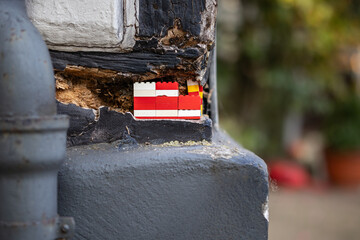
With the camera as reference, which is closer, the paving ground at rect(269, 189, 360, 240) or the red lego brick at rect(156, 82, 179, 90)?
the red lego brick at rect(156, 82, 179, 90)

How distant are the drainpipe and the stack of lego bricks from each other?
304mm

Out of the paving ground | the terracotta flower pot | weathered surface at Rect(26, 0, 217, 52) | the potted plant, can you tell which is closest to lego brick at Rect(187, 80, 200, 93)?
weathered surface at Rect(26, 0, 217, 52)

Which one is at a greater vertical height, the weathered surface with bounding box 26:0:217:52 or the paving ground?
the weathered surface with bounding box 26:0:217:52

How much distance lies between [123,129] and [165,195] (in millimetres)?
255

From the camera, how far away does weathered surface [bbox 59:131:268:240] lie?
1.19 meters

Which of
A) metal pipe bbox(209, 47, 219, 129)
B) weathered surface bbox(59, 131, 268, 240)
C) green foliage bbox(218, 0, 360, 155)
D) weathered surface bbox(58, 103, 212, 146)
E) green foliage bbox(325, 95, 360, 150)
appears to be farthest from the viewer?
green foliage bbox(325, 95, 360, 150)

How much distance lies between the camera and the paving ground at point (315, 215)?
3.73 metres

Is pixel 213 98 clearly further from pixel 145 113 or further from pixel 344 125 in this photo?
pixel 344 125

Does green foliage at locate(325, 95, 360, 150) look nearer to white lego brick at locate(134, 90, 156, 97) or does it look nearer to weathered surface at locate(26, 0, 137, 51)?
white lego brick at locate(134, 90, 156, 97)

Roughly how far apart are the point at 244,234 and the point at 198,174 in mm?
228

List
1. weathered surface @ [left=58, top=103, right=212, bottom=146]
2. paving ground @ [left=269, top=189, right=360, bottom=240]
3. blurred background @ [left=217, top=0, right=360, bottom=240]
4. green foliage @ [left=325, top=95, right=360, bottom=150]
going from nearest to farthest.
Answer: weathered surface @ [left=58, top=103, right=212, bottom=146]
paving ground @ [left=269, top=189, right=360, bottom=240]
blurred background @ [left=217, top=0, right=360, bottom=240]
green foliage @ [left=325, top=95, right=360, bottom=150]

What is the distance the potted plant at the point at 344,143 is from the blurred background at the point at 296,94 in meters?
0.01

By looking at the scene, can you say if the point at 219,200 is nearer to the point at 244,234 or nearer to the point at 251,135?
the point at 244,234

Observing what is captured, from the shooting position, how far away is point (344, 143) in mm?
5316
